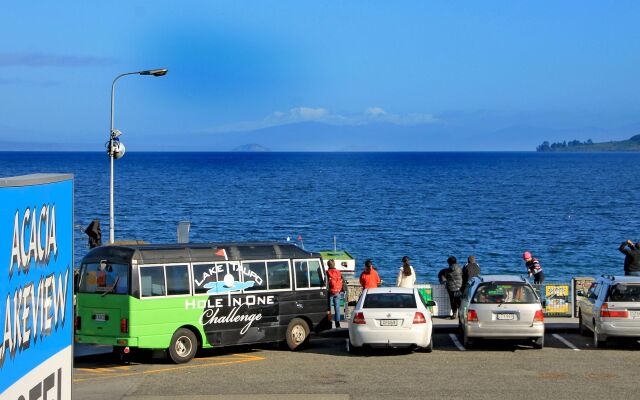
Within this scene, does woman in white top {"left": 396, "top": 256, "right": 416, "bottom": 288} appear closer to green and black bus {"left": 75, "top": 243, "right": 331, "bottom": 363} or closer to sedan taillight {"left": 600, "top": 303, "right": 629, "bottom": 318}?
green and black bus {"left": 75, "top": 243, "right": 331, "bottom": 363}

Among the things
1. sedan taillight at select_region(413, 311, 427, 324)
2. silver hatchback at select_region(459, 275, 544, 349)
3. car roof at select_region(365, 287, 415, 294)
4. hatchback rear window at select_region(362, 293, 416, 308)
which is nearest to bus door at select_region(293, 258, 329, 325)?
car roof at select_region(365, 287, 415, 294)

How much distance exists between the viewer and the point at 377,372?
19.1m

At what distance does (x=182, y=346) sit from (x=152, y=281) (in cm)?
146

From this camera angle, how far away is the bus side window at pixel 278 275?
22.1 meters

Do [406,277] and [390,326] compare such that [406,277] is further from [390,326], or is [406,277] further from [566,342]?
[390,326]

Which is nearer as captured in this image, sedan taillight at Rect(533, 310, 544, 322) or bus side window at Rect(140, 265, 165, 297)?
bus side window at Rect(140, 265, 165, 297)

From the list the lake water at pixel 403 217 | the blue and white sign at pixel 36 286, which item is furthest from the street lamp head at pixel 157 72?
the blue and white sign at pixel 36 286

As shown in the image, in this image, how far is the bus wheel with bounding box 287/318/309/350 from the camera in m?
22.1

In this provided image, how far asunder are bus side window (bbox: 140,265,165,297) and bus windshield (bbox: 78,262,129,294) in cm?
32

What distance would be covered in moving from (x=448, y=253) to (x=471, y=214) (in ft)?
102

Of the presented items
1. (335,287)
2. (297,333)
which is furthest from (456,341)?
(297,333)

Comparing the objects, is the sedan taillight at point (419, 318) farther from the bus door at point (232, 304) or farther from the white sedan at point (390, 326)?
the bus door at point (232, 304)

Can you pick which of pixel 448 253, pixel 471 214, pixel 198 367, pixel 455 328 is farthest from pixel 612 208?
pixel 198 367

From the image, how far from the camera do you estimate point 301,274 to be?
22578 millimetres
